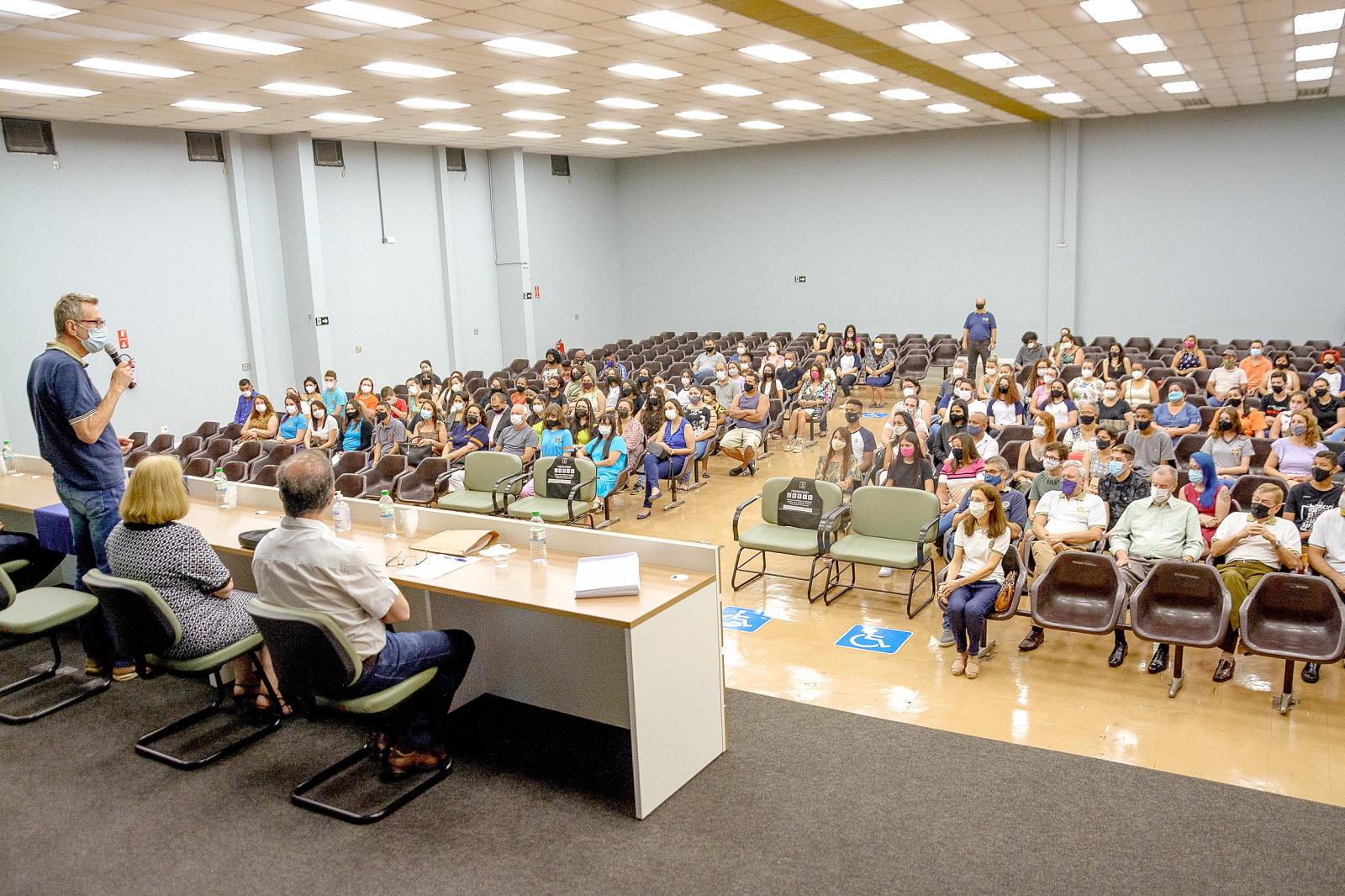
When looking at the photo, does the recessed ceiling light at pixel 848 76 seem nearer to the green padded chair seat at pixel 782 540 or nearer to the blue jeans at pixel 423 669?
the green padded chair seat at pixel 782 540

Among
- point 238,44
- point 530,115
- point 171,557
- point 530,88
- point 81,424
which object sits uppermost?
point 530,115

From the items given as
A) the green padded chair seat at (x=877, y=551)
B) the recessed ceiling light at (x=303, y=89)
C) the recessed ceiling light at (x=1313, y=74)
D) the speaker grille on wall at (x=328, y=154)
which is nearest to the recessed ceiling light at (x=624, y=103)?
the recessed ceiling light at (x=303, y=89)

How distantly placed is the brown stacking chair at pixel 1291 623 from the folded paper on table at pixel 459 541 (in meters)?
3.86

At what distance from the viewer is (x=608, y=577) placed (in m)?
→ 4.08

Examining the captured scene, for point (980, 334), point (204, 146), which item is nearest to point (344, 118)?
point (204, 146)

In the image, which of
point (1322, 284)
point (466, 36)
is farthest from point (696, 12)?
point (1322, 284)

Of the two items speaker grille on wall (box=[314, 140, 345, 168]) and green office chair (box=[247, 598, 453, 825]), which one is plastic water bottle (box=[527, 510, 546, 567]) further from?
speaker grille on wall (box=[314, 140, 345, 168])

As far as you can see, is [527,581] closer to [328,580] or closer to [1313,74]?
[328,580]

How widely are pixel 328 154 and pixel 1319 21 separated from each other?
12.8 meters

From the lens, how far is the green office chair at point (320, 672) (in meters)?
3.59

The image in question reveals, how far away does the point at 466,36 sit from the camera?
27.2ft

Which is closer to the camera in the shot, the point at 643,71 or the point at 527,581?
the point at 527,581

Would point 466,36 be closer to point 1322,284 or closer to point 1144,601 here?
point 1144,601

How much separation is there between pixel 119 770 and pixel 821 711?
3237 mm
